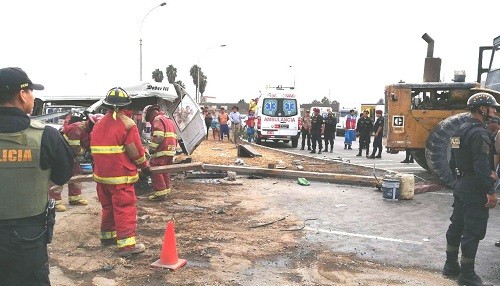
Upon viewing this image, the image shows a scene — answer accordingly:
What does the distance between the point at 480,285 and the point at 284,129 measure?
15709mm

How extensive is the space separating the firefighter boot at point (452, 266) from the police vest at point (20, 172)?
3937 millimetres

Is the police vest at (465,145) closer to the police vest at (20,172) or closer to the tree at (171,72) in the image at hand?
the police vest at (20,172)

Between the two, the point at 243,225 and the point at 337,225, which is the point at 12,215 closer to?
the point at 243,225

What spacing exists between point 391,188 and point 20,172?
22.2 feet

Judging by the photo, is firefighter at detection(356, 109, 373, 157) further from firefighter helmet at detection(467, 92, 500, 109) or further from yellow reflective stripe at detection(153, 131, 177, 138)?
firefighter helmet at detection(467, 92, 500, 109)

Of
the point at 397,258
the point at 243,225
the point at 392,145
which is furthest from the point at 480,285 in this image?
the point at 392,145

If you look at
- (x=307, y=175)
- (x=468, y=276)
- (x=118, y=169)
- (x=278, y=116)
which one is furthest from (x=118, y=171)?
(x=278, y=116)

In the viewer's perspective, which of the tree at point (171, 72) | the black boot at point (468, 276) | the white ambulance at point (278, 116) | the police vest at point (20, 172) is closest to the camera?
the police vest at point (20, 172)

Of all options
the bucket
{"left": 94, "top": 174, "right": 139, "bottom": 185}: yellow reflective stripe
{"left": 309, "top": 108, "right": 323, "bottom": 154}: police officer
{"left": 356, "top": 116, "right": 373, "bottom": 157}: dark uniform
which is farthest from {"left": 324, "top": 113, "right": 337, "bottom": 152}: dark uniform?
{"left": 94, "top": 174, "right": 139, "bottom": 185}: yellow reflective stripe

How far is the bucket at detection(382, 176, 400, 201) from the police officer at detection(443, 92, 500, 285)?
349cm

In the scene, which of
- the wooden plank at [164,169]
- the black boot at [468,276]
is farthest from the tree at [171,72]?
the black boot at [468,276]

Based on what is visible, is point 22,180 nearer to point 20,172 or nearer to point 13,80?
point 20,172

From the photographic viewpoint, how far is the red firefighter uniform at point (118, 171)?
4889 millimetres

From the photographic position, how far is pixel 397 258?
5.00m
